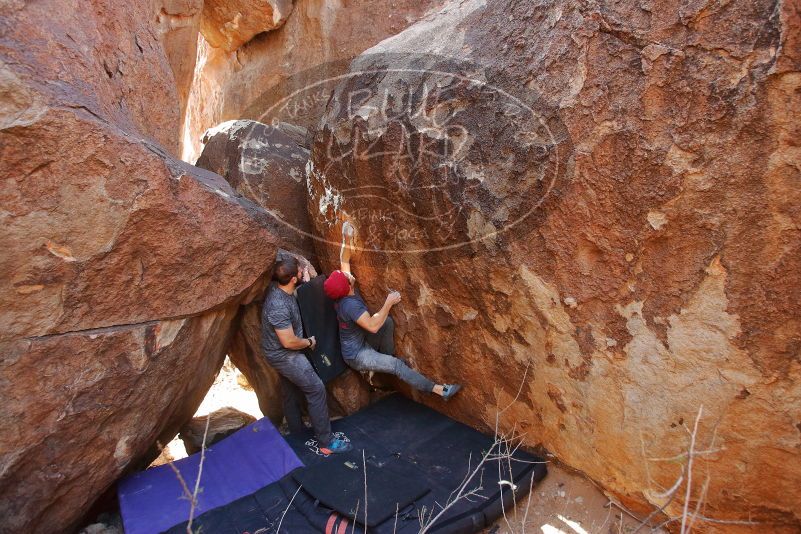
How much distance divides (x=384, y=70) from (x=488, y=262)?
1.22 meters

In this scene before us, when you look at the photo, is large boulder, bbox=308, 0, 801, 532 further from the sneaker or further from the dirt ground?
the sneaker

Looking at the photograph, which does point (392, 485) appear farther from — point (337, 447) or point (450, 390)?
point (450, 390)

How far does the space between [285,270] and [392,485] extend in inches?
50.4

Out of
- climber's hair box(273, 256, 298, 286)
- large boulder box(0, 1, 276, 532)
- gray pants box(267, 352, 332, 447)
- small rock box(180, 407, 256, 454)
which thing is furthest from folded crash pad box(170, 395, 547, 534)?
climber's hair box(273, 256, 298, 286)

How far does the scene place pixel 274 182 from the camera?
3.82 meters

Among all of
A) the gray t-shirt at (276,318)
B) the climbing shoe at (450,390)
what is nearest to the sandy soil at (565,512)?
the climbing shoe at (450,390)

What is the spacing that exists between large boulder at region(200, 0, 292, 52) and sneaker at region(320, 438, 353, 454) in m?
4.15

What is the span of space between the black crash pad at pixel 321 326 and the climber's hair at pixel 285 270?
0.26 metres

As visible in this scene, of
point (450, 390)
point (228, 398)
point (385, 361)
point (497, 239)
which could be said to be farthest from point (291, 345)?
point (228, 398)

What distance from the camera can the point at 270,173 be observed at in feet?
12.6

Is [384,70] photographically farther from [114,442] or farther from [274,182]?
[114,442]

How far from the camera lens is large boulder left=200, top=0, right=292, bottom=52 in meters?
5.22

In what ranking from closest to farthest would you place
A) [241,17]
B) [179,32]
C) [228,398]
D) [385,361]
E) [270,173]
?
[385,361] < [270,173] < [179,32] < [228,398] < [241,17]

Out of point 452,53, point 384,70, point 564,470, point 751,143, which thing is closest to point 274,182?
point 384,70
